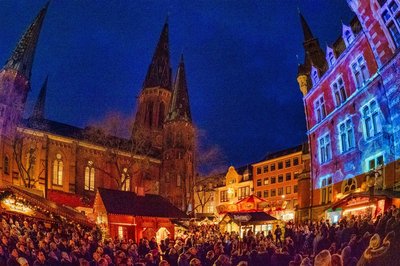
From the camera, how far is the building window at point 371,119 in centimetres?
2262

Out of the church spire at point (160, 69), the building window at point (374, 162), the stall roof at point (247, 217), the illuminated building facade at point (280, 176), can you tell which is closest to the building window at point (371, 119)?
the building window at point (374, 162)

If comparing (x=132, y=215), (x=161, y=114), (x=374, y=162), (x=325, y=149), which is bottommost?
(x=132, y=215)

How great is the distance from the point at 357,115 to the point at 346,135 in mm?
2231

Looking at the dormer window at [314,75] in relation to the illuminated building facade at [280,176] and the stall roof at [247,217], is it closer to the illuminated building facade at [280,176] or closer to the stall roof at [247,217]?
the stall roof at [247,217]

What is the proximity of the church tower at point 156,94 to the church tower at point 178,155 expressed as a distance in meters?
7.12

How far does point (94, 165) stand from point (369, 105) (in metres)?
44.6

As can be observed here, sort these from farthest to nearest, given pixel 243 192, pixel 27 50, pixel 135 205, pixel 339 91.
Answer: pixel 243 192, pixel 27 50, pixel 135 205, pixel 339 91

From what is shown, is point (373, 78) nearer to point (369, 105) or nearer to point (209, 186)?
point (369, 105)

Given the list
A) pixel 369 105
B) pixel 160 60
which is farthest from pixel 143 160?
pixel 369 105

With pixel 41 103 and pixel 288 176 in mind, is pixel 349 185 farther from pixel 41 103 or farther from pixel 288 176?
pixel 41 103

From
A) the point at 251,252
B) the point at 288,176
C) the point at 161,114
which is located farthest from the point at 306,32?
the point at 161,114

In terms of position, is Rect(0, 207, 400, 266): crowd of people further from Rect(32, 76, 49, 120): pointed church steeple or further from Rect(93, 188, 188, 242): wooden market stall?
Rect(32, 76, 49, 120): pointed church steeple

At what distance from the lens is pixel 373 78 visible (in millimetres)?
22656

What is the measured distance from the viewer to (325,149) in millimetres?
31094
